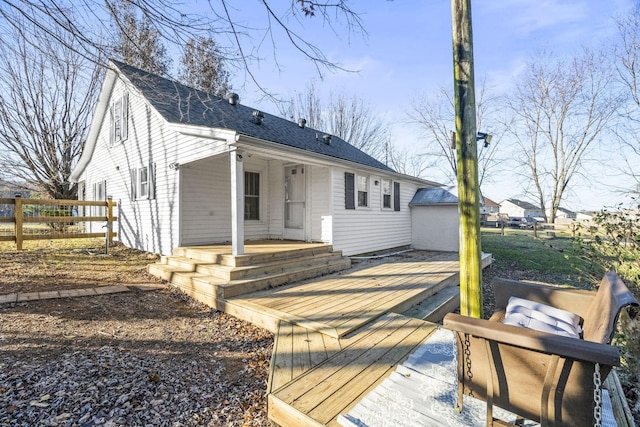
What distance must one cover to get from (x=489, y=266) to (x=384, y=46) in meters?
8.10

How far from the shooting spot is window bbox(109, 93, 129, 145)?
379 inches

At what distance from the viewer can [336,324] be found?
353cm

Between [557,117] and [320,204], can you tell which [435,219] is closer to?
[320,204]

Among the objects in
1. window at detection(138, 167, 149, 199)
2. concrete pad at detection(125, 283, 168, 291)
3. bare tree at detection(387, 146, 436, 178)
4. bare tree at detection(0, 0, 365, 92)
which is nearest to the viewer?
bare tree at detection(0, 0, 365, 92)

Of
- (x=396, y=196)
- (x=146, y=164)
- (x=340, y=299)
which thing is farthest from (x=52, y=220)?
(x=396, y=196)

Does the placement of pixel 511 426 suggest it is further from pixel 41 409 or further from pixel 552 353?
pixel 41 409

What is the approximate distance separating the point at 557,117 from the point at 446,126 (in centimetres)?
759

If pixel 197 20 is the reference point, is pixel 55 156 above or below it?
above

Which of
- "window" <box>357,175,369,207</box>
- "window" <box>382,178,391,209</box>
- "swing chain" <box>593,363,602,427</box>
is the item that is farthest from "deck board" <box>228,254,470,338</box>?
"window" <box>382,178,391,209</box>

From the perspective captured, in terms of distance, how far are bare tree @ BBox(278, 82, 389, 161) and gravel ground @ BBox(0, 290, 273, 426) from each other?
2113 cm

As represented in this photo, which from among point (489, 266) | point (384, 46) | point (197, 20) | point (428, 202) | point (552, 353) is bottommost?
point (489, 266)

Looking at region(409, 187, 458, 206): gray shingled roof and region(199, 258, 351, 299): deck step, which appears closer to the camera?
region(199, 258, 351, 299): deck step

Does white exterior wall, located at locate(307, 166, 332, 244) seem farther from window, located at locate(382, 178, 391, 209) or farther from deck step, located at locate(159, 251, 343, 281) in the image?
window, located at locate(382, 178, 391, 209)

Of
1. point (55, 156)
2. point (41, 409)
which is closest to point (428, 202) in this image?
point (41, 409)
